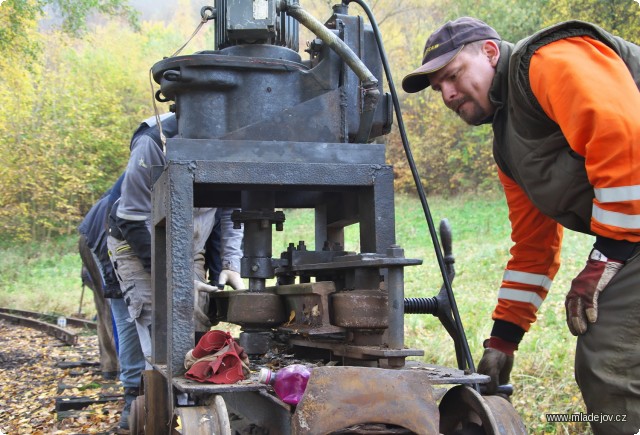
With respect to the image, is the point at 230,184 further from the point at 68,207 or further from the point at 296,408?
the point at 68,207

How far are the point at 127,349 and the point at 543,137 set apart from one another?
4064 mm

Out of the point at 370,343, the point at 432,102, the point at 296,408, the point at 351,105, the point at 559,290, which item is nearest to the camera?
the point at 296,408

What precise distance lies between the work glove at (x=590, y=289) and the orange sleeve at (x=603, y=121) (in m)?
0.10

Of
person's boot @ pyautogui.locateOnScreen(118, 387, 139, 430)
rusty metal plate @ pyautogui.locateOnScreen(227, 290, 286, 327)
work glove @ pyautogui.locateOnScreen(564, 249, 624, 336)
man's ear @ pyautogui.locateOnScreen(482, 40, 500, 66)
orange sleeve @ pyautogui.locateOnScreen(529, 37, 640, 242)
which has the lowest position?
person's boot @ pyautogui.locateOnScreen(118, 387, 139, 430)

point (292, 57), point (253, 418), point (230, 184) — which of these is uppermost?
point (292, 57)

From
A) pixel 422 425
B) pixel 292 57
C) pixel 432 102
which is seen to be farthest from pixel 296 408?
pixel 432 102

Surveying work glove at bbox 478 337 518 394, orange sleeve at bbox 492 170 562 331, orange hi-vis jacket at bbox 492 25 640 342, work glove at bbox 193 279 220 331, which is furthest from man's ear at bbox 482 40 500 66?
work glove at bbox 193 279 220 331

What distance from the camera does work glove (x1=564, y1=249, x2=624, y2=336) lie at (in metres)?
2.48

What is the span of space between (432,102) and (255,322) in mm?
28970

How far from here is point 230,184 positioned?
316cm

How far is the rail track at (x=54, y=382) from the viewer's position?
602 centimetres

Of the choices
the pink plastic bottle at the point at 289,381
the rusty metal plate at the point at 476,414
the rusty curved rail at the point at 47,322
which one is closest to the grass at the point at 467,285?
the rusty curved rail at the point at 47,322

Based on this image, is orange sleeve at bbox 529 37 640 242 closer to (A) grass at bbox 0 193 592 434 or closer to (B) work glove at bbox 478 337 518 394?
(B) work glove at bbox 478 337 518 394

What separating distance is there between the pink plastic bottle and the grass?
2517 mm
